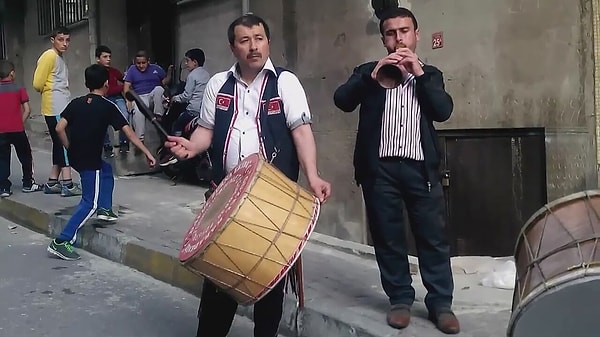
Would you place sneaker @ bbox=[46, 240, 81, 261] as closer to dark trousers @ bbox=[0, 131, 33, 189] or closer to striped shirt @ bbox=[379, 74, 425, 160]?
dark trousers @ bbox=[0, 131, 33, 189]

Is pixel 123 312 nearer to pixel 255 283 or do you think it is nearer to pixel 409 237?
pixel 255 283

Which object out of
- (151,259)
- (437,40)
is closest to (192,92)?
(151,259)

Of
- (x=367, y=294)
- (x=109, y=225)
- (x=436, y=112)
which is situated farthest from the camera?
(x=109, y=225)

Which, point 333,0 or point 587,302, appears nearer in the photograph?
point 587,302

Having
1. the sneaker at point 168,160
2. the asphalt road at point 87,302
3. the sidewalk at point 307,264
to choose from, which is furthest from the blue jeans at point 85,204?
the sneaker at point 168,160

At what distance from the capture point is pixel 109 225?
718cm

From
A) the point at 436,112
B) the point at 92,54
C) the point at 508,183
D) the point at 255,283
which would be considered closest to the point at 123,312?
the point at 255,283

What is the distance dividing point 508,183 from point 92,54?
790cm

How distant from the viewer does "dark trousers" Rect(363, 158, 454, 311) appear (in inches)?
158

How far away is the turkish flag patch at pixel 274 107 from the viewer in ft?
12.3

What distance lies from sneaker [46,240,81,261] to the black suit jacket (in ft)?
11.3

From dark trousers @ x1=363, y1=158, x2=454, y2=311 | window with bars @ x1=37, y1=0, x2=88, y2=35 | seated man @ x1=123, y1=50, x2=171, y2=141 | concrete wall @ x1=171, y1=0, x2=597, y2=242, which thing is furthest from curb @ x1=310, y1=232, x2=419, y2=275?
window with bars @ x1=37, y1=0, x2=88, y2=35

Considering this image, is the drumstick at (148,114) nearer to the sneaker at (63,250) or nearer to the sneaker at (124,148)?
the sneaker at (63,250)

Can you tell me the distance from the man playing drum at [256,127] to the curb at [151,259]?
672 mm
